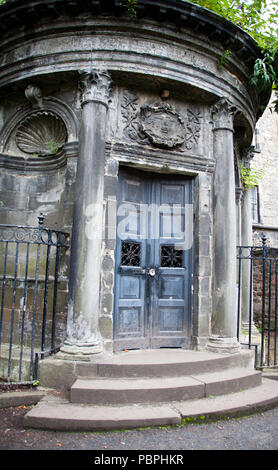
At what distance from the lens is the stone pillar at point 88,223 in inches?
170

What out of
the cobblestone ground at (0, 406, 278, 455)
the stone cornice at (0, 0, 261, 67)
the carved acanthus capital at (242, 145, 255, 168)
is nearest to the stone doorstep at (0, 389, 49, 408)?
the cobblestone ground at (0, 406, 278, 455)

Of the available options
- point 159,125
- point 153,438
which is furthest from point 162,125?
point 153,438

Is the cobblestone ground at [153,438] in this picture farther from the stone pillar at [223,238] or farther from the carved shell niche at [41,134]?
the carved shell niche at [41,134]

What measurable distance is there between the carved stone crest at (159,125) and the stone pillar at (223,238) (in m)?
0.44

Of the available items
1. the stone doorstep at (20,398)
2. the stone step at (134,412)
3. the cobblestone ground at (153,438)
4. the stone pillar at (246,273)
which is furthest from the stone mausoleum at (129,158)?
the stone pillar at (246,273)

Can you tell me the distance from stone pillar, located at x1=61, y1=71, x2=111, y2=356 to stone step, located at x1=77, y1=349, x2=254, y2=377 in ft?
0.89

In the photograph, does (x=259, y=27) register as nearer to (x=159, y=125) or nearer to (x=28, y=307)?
(x=159, y=125)

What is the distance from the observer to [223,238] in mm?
5203

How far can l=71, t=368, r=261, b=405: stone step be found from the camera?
3658mm

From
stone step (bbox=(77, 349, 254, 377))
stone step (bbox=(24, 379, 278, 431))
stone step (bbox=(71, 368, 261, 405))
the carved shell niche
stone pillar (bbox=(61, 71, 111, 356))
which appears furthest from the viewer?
the carved shell niche

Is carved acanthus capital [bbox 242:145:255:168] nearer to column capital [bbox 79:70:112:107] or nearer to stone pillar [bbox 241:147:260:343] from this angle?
stone pillar [bbox 241:147:260:343]

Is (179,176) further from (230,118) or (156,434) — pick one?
(156,434)

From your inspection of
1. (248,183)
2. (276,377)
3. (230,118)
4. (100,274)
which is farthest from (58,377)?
(248,183)
